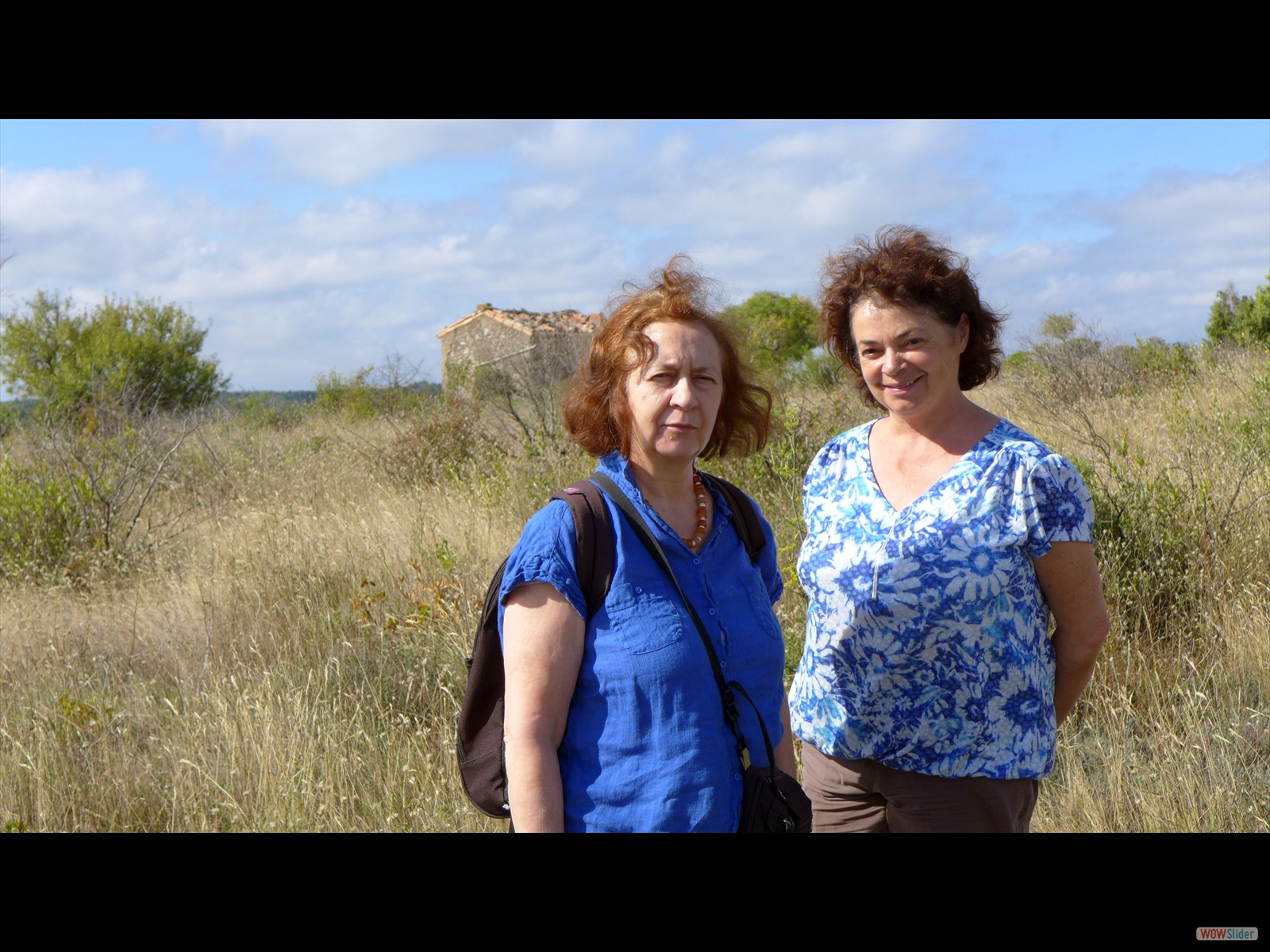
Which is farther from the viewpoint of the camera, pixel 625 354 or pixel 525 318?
pixel 525 318

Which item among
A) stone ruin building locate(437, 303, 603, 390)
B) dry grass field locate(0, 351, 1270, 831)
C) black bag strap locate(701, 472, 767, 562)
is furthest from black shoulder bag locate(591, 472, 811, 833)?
stone ruin building locate(437, 303, 603, 390)

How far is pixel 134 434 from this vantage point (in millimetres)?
9906

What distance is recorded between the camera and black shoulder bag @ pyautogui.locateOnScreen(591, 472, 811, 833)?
1812 mm

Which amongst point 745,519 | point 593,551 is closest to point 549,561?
point 593,551

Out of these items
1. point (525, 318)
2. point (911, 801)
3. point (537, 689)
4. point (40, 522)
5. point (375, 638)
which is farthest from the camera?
point (525, 318)

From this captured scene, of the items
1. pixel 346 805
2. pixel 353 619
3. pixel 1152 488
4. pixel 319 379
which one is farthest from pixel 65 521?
pixel 319 379

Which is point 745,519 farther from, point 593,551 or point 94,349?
point 94,349

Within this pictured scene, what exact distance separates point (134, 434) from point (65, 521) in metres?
2.07

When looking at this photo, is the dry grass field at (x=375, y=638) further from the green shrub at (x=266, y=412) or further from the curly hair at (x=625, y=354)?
the green shrub at (x=266, y=412)

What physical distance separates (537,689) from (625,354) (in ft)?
2.33

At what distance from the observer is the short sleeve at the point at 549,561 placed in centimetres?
172

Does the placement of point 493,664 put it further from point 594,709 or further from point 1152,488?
point 1152,488

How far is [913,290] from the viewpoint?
2361 millimetres

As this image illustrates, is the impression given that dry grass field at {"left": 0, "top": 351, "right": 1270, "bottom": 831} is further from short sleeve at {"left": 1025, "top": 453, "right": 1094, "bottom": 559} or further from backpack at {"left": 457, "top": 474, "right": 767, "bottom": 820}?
backpack at {"left": 457, "top": 474, "right": 767, "bottom": 820}
